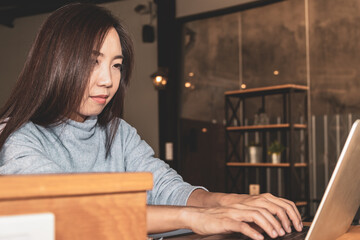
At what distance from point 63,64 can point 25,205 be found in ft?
2.46

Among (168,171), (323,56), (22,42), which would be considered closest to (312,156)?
(323,56)

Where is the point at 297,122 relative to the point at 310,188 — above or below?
above

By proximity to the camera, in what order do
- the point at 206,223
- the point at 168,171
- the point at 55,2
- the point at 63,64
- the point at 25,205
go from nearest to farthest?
the point at 25,205 < the point at 206,223 < the point at 63,64 < the point at 168,171 < the point at 55,2

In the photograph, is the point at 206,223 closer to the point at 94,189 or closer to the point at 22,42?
the point at 94,189

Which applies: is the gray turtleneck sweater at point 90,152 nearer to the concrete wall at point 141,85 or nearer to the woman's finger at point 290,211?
the woman's finger at point 290,211

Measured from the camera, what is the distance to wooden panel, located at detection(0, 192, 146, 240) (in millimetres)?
415

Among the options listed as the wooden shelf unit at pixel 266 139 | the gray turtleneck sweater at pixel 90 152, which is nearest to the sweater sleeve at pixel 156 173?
the gray turtleneck sweater at pixel 90 152

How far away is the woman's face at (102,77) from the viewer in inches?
45.8

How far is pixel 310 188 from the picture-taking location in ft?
15.5

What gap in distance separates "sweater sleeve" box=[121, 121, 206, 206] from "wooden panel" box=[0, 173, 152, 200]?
0.85m

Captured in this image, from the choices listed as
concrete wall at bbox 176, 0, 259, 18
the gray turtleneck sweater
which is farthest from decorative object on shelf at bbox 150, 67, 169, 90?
the gray turtleneck sweater

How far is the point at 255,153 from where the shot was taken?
4.80 m

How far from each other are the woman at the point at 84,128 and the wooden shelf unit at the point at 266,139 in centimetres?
323

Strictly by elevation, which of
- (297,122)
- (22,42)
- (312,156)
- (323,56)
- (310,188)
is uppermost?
(22,42)
